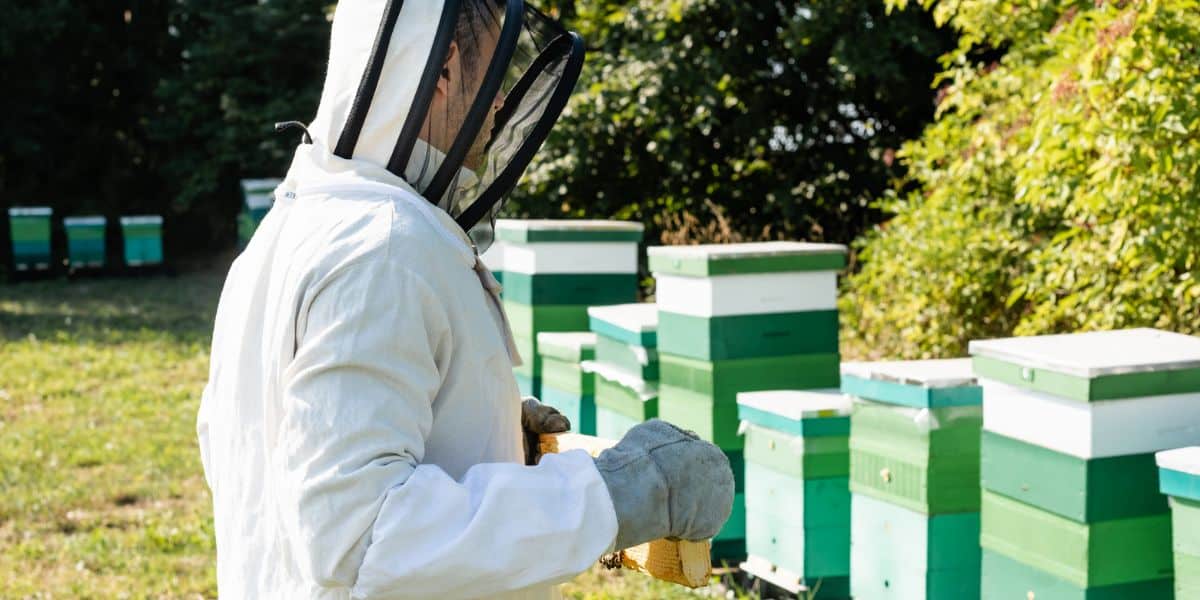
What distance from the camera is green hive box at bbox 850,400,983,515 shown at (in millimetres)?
3242

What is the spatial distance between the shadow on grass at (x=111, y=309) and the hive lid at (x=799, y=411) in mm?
7760

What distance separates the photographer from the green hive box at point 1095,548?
273cm

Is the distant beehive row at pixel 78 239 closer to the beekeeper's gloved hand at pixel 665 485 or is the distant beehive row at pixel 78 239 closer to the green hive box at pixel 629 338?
the green hive box at pixel 629 338

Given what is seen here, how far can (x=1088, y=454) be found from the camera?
8.77 ft

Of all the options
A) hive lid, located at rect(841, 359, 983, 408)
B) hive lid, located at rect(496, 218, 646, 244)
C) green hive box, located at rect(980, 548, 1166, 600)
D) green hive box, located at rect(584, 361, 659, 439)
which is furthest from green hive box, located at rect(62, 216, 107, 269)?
green hive box, located at rect(980, 548, 1166, 600)

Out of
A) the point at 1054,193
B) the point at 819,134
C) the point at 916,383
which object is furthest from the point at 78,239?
the point at 916,383

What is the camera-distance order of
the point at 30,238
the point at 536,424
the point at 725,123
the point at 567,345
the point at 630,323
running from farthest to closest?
the point at 30,238 → the point at 725,123 → the point at 567,345 → the point at 630,323 → the point at 536,424

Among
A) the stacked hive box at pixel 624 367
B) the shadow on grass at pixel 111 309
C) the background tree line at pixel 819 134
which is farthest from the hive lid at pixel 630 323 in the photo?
the shadow on grass at pixel 111 309

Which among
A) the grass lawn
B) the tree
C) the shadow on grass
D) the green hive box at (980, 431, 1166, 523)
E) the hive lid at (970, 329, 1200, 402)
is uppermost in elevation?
the tree

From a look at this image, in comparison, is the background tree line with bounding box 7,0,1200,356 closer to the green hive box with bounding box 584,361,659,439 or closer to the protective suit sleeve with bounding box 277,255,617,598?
the green hive box with bounding box 584,361,659,439

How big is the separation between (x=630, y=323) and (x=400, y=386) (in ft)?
10.3

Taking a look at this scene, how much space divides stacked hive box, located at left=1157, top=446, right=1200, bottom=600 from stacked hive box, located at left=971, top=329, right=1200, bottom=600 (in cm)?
20

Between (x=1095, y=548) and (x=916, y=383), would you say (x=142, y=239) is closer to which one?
(x=916, y=383)

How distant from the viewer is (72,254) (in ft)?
50.1
